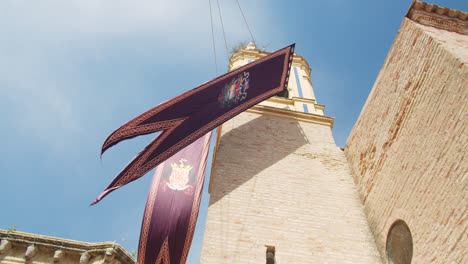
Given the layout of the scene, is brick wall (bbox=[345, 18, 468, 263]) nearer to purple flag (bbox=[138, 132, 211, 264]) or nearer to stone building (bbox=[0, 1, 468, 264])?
stone building (bbox=[0, 1, 468, 264])

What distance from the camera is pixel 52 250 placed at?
416 cm

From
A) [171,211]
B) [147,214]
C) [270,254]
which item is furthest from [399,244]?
[147,214]

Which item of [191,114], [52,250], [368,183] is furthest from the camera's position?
[368,183]

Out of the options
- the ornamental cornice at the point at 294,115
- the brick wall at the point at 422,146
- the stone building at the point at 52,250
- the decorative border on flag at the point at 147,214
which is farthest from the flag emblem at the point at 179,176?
the ornamental cornice at the point at 294,115

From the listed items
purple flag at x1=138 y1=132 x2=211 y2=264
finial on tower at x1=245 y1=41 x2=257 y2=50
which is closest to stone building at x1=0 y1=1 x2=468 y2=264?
purple flag at x1=138 y1=132 x2=211 y2=264

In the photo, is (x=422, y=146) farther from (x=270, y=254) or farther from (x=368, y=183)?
(x=270, y=254)

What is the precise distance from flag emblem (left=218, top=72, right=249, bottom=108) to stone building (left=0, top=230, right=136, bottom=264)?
3767mm

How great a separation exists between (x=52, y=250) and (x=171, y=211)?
1678 mm

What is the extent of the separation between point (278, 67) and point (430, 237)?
5.67 meters

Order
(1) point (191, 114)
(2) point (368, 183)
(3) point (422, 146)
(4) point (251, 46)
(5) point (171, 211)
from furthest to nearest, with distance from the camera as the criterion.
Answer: (4) point (251, 46)
(2) point (368, 183)
(1) point (191, 114)
(5) point (171, 211)
(3) point (422, 146)

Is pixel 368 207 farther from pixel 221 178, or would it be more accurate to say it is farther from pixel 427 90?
pixel 221 178

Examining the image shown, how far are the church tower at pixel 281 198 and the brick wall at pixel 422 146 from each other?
1.89 feet

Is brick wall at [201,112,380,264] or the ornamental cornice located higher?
the ornamental cornice

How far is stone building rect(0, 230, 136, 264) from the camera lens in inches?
160
